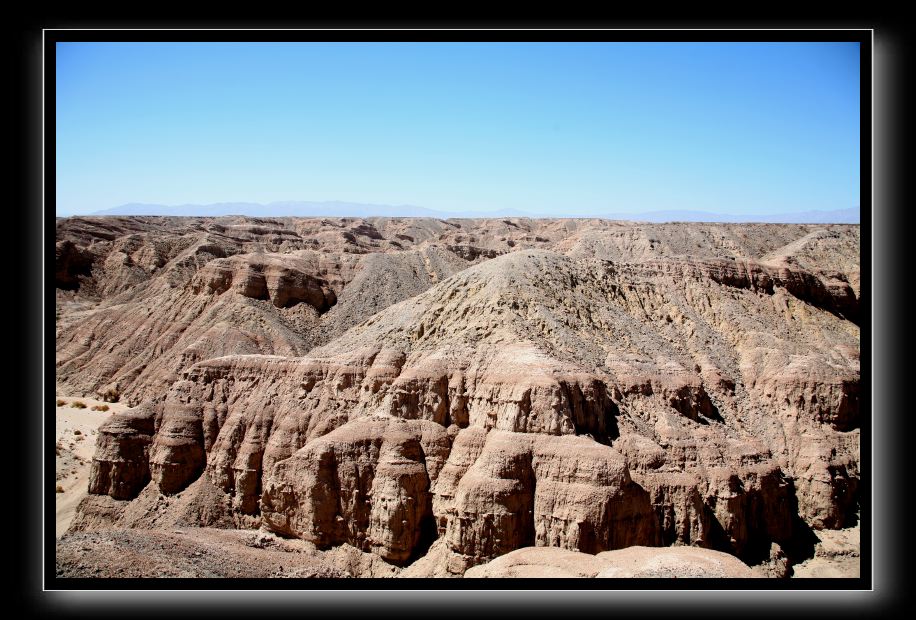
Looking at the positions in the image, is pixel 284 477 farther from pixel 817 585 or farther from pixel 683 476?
pixel 817 585

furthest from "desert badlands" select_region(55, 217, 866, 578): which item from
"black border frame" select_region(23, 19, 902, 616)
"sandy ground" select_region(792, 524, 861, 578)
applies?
"black border frame" select_region(23, 19, 902, 616)

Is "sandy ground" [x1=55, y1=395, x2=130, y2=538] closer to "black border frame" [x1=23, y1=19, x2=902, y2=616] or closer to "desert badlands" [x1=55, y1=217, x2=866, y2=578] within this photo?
"desert badlands" [x1=55, y1=217, x2=866, y2=578]

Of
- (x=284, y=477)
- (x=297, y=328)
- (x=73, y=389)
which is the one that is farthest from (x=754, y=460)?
(x=73, y=389)
